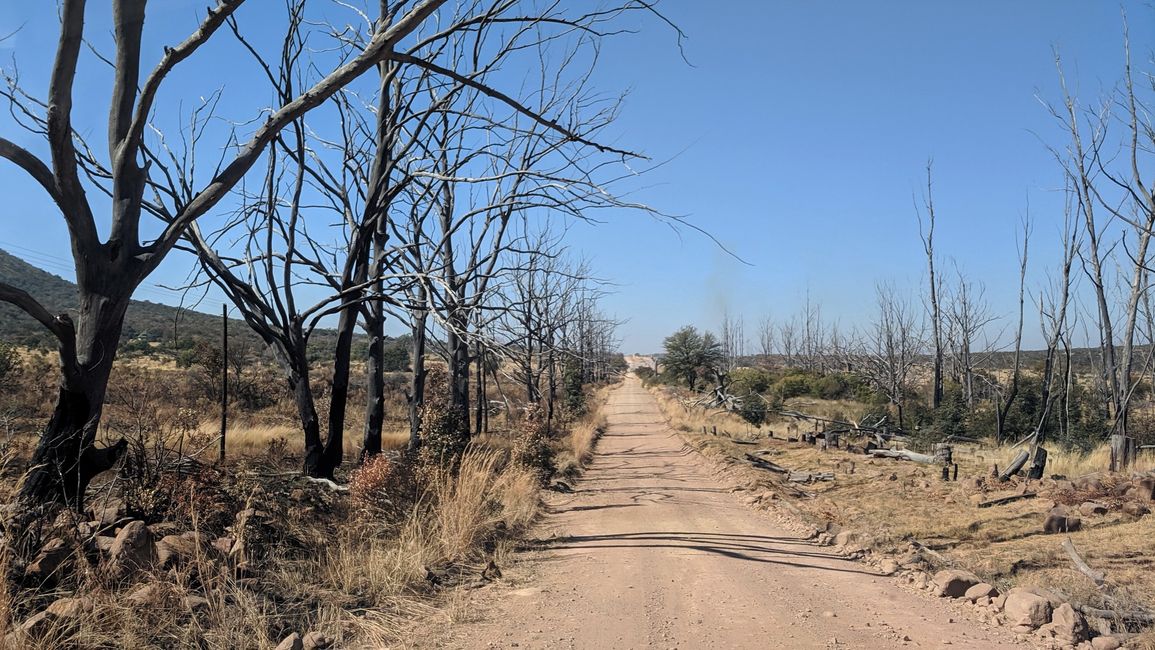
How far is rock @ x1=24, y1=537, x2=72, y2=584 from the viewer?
4332 millimetres

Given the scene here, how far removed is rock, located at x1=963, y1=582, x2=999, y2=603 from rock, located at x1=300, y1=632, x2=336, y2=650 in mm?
4892

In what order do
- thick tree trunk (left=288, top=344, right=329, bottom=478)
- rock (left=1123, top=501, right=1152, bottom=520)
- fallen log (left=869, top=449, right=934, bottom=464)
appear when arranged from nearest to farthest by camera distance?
thick tree trunk (left=288, top=344, right=329, bottom=478) < rock (left=1123, top=501, right=1152, bottom=520) < fallen log (left=869, top=449, right=934, bottom=464)

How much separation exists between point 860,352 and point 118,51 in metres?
49.4

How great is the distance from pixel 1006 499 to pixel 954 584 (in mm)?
5809

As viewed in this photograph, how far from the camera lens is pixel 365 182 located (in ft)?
34.6

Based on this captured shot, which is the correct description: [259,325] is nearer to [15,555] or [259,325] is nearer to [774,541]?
[15,555]

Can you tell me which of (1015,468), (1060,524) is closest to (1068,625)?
(1060,524)

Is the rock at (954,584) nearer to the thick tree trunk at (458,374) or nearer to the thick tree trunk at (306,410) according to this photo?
the thick tree trunk at (306,410)

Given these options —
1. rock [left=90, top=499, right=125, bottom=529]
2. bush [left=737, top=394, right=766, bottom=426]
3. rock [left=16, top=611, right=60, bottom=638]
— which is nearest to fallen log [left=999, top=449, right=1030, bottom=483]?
rock [left=90, top=499, right=125, bottom=529]

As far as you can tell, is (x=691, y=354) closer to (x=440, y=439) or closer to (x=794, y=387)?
(x=794, y=387)

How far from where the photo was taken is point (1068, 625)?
488 centimetres

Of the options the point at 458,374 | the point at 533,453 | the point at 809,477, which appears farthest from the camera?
the point at 458,374

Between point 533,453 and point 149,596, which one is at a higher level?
point 149,596

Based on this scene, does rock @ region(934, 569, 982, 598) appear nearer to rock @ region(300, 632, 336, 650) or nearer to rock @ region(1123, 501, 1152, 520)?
rock @ region(1123, 501, 1152, 520)
